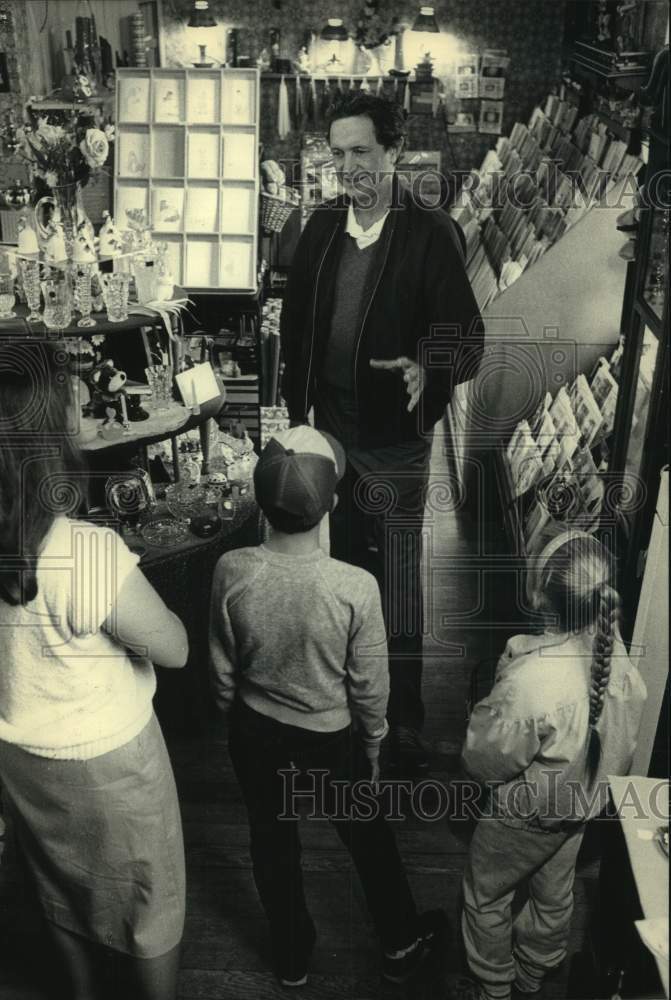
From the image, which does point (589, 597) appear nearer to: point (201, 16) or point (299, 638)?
point (299, 638)

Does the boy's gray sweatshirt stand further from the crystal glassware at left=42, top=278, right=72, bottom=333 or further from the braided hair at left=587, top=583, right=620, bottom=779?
the crystal glassware at left=42, top=278, right=72, bottom=333

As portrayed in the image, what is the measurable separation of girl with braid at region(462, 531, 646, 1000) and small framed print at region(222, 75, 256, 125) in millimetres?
4492

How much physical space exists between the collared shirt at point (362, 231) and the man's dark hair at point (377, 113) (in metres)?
0.23

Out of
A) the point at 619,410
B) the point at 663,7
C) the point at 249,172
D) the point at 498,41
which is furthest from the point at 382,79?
the point at 619,410

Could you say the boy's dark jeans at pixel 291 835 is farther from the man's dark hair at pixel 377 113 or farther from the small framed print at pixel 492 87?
the small framed print at pixel 492 87

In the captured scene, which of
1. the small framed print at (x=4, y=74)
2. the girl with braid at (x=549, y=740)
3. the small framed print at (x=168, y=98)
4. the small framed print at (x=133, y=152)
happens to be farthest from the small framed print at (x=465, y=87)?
the girl with braid at (x=549, y=740)

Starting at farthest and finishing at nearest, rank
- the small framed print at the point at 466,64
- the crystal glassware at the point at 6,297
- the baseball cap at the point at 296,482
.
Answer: the small framed print at the point at 466,64
the crystal glassware at the point at 6,297
the baseball cap at the point at 296,482

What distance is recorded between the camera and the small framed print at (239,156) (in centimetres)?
578

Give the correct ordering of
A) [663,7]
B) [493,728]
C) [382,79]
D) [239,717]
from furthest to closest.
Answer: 1. [382,79]
2. [663,7]
3. [239,717]
4. [493,728]

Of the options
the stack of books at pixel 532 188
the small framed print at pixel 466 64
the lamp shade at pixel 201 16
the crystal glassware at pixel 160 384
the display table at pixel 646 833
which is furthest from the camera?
the small framed print at pixel 466 64

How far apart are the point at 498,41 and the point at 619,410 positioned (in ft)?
22.3

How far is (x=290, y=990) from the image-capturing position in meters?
2.36

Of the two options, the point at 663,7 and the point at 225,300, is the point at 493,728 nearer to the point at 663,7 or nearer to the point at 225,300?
the point at 663,7

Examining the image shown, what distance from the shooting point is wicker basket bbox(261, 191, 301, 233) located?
6707 millimetres
